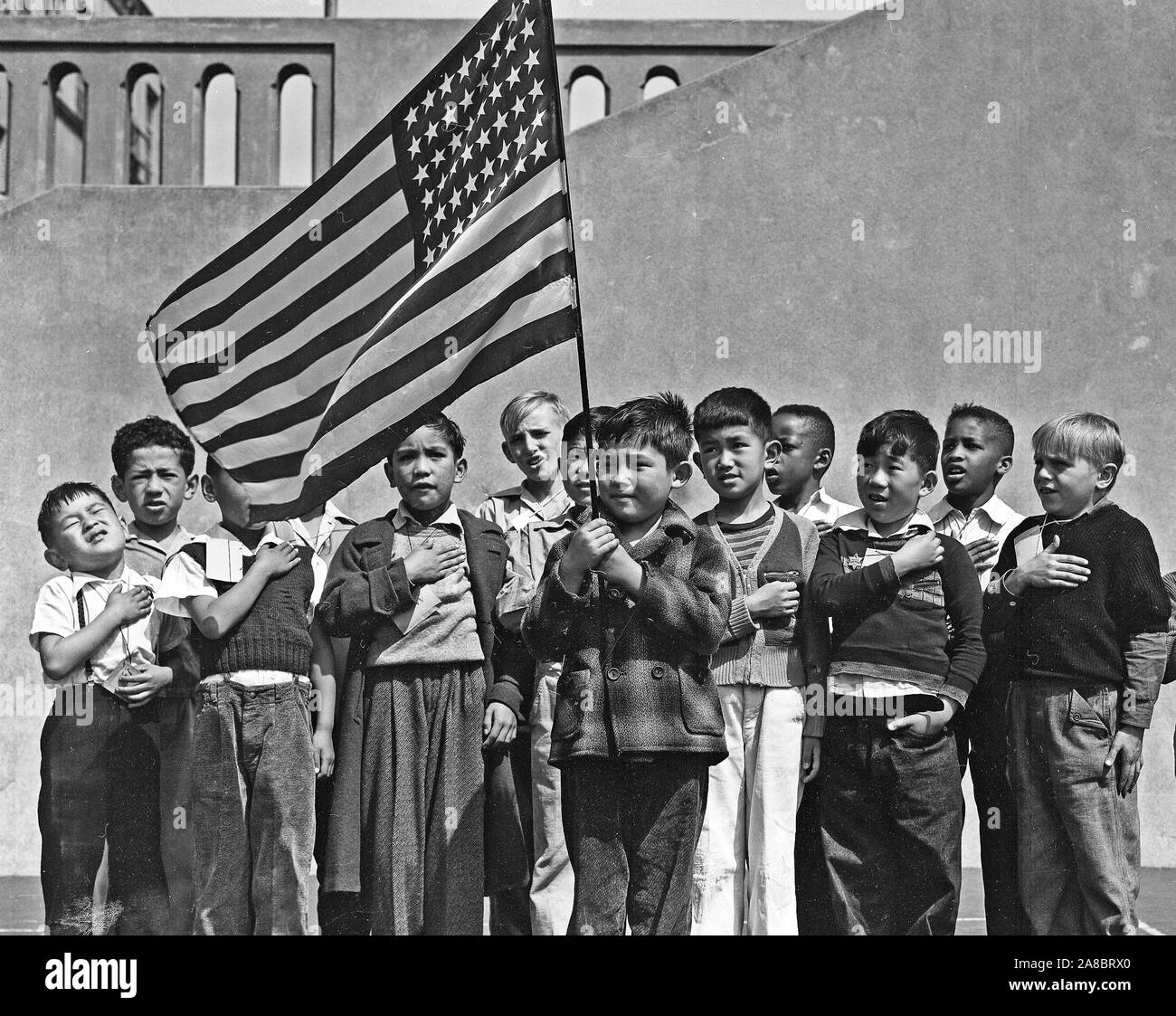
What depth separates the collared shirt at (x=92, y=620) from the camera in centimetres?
529

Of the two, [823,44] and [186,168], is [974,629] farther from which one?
[186,168]

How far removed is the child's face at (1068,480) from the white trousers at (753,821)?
1.07m

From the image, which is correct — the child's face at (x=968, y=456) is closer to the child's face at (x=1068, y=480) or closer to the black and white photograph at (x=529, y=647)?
the black and white photograph at (x=529, y=647)

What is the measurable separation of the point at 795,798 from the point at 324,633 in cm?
164

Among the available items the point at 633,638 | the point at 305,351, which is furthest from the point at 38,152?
the point at 633,638

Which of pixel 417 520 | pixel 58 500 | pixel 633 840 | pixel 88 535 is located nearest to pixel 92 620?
pixel 88 535

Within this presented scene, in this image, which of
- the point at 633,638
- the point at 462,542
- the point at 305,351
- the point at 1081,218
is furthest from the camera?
the point at 1081,218

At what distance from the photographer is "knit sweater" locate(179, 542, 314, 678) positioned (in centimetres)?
518

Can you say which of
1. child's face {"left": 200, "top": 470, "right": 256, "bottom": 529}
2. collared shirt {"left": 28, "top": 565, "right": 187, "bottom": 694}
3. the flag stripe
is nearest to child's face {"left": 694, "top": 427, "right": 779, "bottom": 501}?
the flag stripe

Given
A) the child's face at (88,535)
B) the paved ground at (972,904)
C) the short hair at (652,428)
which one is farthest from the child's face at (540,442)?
the paved ground at (972,904)

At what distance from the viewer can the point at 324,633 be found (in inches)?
207

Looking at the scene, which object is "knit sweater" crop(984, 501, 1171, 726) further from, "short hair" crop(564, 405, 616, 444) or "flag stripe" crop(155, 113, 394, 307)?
"flag stripe" crop(155, 113, 394, 307)

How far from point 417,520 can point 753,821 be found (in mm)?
1501

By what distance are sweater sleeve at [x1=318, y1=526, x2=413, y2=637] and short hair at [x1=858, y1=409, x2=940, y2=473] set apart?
1.59 metres
